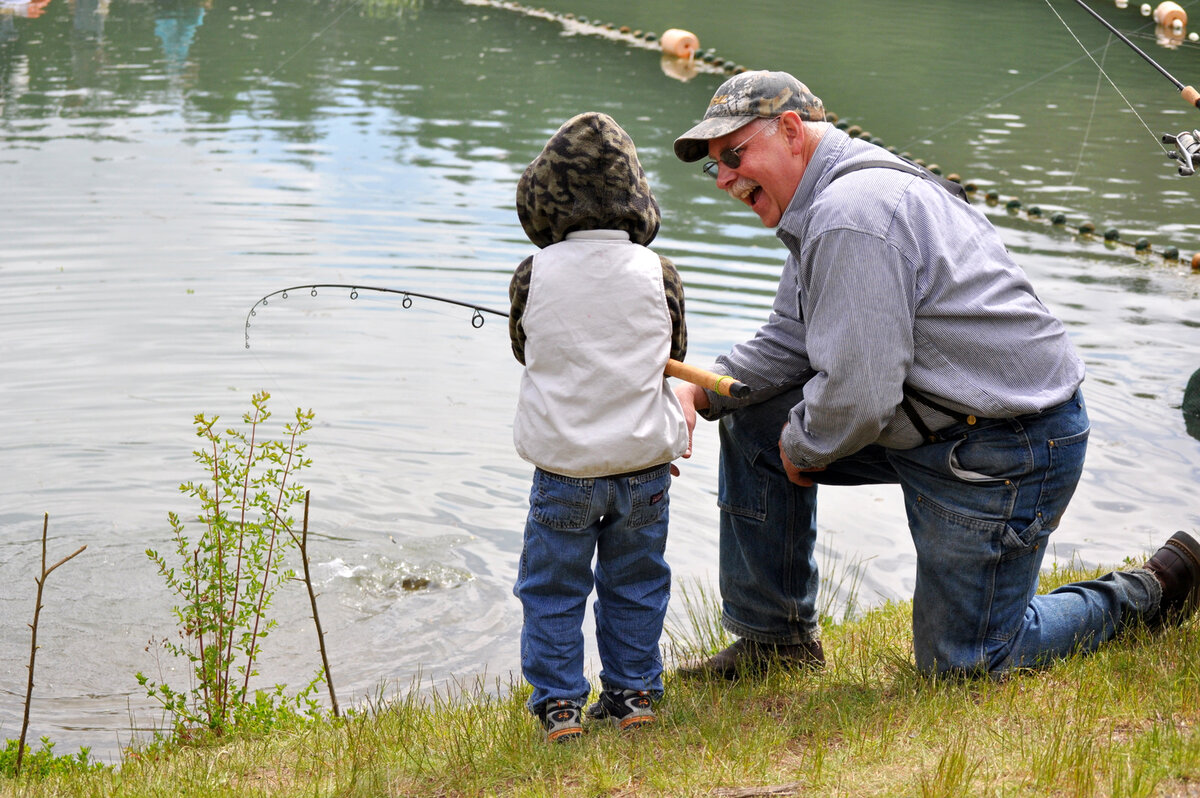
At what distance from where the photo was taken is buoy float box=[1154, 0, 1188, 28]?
74.0 ft

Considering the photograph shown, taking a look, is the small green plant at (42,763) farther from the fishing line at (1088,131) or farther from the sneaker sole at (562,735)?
the fishing line at (1088,131)

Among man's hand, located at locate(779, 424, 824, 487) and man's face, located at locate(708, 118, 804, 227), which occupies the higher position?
man's face, located at locate(708, 118, 804, 227)

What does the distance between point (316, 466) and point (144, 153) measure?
25.5 feet

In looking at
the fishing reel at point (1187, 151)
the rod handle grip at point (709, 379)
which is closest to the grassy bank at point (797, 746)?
the rod handle grip at point (709, 379)

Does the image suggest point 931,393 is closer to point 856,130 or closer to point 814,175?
point 814,175

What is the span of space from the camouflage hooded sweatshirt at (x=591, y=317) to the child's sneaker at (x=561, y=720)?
571 millimetres

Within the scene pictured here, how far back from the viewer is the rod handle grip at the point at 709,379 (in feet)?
10.1

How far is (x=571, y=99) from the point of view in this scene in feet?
54.2

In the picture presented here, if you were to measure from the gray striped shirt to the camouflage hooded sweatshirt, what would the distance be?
376mm

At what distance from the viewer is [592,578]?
3232mm

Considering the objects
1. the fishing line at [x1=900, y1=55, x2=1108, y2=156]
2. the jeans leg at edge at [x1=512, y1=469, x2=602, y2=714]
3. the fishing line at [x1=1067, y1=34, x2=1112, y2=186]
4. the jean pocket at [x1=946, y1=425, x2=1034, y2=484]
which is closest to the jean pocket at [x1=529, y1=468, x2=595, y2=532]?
the jeans leg at edge at [x1=512, y1=469, x2=602, y2=714]

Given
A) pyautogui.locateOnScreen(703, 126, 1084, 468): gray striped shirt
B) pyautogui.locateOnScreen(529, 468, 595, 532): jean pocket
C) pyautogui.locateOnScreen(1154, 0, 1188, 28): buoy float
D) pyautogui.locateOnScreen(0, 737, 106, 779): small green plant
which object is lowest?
pyautogui.locateOnScreen(0, 737, 106, 779): small green plant

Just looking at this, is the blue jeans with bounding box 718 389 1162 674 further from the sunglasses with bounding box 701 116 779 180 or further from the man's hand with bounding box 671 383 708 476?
the sunglasses with bounding box 701 116 779 180

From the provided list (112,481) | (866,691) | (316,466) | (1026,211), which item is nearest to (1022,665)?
(866,691)
